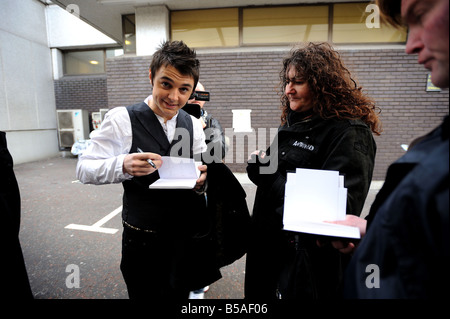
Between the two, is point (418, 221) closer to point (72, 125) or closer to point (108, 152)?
point (108, 152)

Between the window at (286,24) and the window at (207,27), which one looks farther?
the window at (207,27)

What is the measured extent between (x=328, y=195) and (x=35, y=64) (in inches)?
430

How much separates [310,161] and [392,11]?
765 mm

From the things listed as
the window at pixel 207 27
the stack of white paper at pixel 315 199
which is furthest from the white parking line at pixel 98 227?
the window at pixel 207 27

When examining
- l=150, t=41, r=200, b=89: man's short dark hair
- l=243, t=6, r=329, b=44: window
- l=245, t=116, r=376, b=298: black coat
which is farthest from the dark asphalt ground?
l=243, t=6, r=329, b=44: window

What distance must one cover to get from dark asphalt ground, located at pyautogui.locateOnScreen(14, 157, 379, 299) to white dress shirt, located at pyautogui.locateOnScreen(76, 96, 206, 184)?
1.46 metres

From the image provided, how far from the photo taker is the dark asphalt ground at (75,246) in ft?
7.94

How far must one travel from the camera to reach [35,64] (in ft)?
28.4

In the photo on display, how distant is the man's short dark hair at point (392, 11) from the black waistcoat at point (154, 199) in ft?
4.10

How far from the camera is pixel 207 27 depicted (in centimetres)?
624

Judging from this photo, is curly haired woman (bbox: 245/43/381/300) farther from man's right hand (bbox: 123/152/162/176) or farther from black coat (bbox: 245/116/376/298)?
man's right hand (bbox: 123/152/162/176)

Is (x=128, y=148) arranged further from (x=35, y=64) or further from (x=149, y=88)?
(x=35, y=64)

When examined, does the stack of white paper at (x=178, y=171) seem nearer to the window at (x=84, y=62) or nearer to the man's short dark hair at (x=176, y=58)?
the man's short dark hair at (x=176, y=58)
